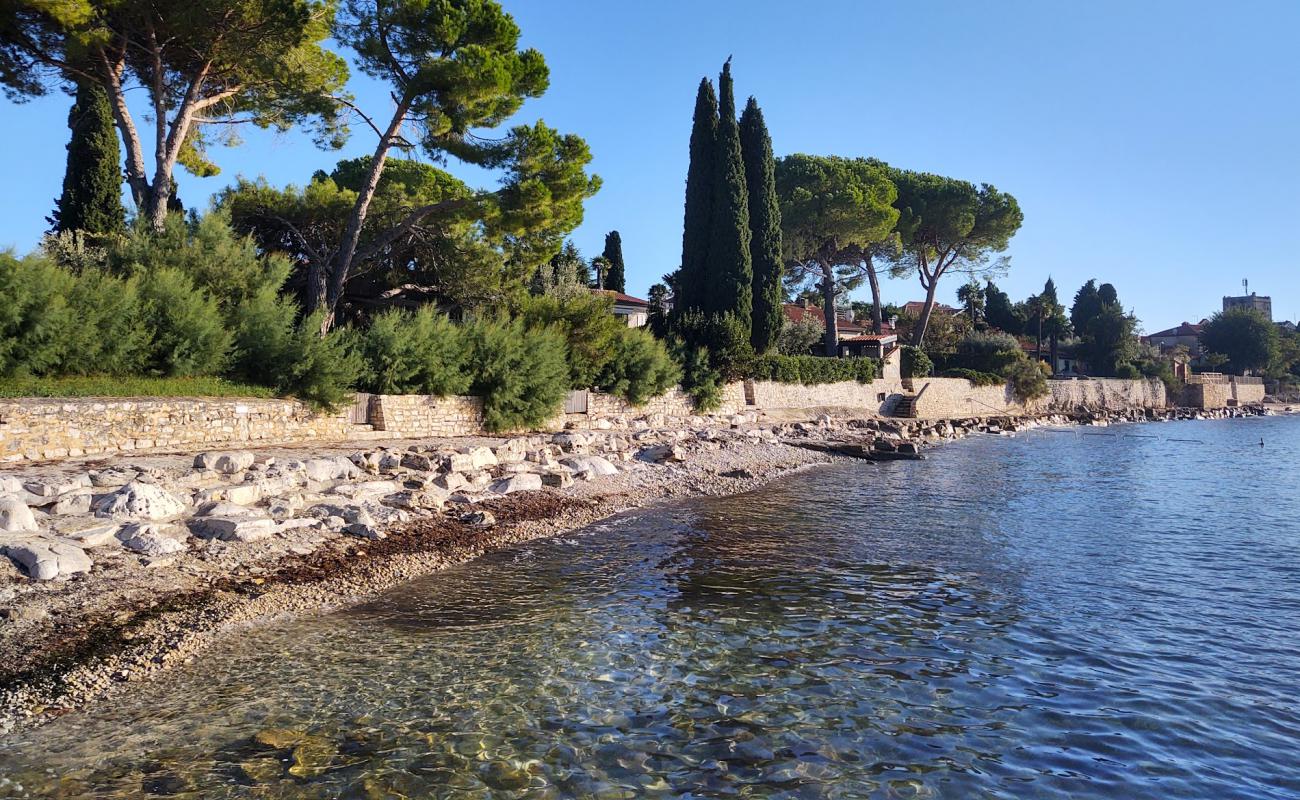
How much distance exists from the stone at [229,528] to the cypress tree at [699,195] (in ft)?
84.7

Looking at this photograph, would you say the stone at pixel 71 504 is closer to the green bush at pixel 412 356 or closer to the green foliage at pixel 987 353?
the green bush at pixel 412 356

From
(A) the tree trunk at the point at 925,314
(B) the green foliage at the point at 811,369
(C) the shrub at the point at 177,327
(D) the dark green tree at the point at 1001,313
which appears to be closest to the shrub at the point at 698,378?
(B) the green foliage at the point at 811,369

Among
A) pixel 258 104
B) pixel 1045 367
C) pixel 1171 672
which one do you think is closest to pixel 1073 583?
pixel 1171 672

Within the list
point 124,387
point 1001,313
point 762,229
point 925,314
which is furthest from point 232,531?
point 1001,313

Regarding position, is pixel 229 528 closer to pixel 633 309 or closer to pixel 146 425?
pixel 146 425

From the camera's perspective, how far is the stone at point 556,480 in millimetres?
15695

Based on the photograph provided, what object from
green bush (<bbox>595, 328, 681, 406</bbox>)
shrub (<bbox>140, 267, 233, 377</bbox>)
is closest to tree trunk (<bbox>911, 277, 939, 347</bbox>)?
green bush (<bbox>595, 328, 681, 406</bbox>)

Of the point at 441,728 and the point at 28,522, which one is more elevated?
the point at 28,522

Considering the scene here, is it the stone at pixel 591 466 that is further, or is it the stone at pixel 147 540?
the stone at pixel 591 466

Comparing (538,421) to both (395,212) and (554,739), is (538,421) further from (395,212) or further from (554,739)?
(554,739)

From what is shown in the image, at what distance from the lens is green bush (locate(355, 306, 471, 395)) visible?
18.6 metres

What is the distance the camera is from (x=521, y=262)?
26.4 metres

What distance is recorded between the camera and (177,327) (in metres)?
15.2

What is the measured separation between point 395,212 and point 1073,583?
2189cm
